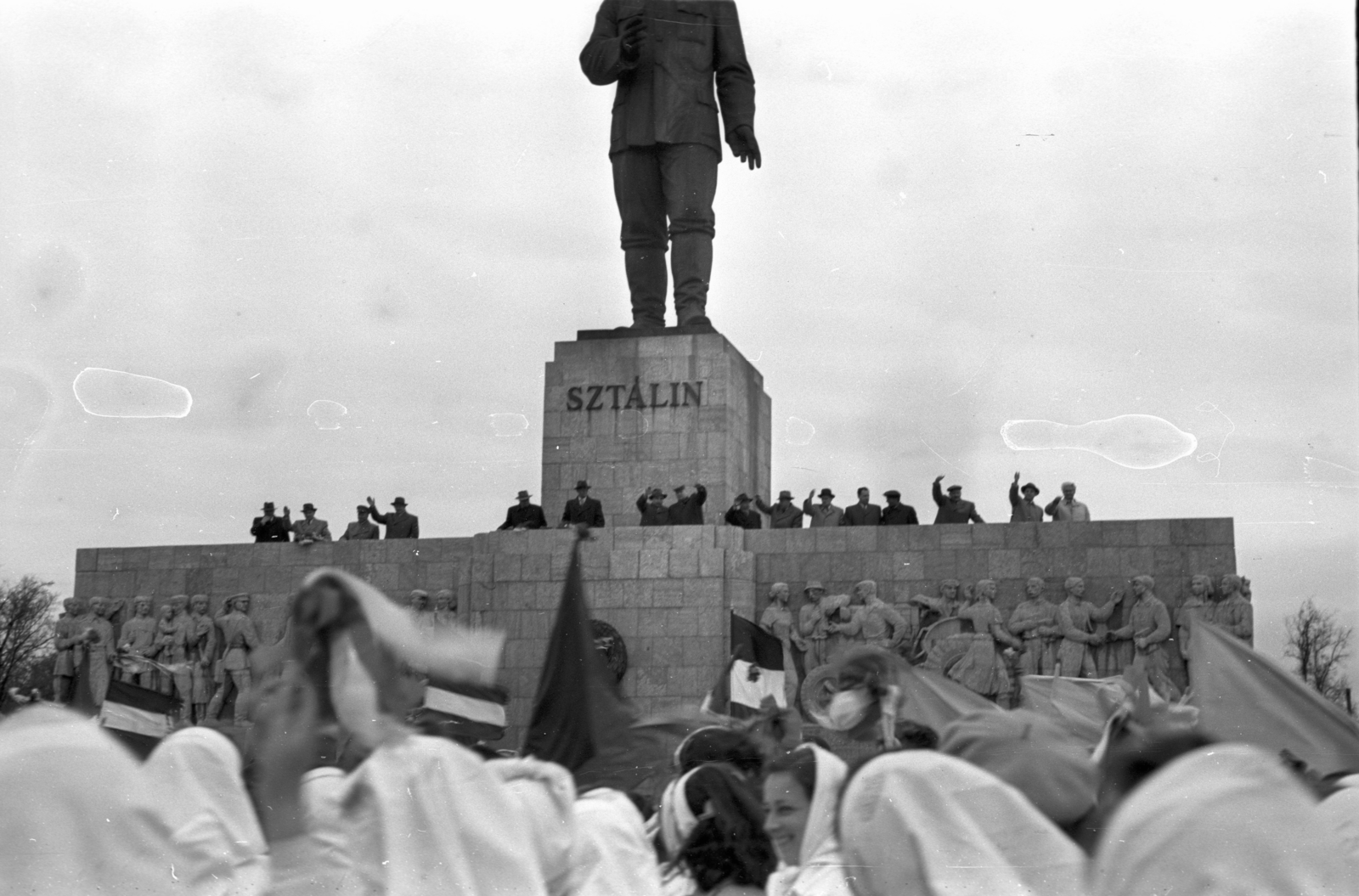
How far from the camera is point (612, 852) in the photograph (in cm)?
580

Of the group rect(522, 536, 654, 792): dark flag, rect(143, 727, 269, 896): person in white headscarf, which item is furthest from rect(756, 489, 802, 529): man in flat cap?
rect(143, 727, 269, 896): person in white headscarf

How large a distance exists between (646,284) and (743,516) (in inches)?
114

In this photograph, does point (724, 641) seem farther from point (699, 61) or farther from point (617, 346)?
point (699, 61)

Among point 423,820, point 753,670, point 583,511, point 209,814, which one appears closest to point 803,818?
point 423,820

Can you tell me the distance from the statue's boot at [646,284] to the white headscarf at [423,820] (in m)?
15.2

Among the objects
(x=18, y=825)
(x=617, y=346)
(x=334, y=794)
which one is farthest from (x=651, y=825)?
(x=617, y=346)

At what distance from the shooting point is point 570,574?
306 inches

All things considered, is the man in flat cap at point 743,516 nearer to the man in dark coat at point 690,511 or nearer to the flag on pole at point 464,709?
the man in dark coat at point 690,511

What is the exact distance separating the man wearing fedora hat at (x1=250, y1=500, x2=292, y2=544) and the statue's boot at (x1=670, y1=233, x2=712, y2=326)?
4954 mm

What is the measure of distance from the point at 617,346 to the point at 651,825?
1319cm

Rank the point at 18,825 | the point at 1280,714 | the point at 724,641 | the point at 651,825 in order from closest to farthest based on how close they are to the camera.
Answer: the point at 18,825
the point at 1280,714
the point at 651,825
the point at 724,641

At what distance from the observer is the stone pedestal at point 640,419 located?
19391 mm

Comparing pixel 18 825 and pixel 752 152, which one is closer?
pixel 18 825

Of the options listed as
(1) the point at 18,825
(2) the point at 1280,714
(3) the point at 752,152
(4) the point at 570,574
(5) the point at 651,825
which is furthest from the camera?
(3) the point at 752,152
